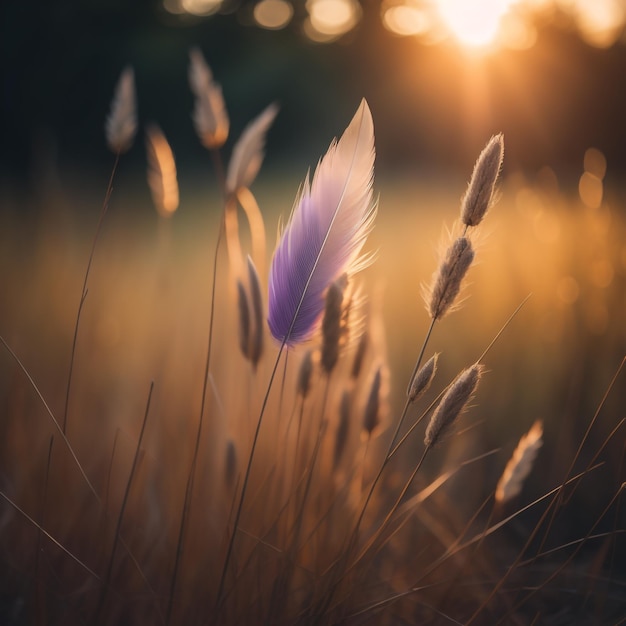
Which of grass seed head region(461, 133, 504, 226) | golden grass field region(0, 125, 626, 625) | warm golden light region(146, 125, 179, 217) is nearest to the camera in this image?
grass seed head region(461, 133, 504, 226)

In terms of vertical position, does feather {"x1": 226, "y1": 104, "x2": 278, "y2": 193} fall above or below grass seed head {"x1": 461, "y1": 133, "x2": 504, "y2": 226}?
above

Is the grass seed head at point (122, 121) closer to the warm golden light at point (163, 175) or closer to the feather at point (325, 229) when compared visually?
the warm golden light at point (163, 175)

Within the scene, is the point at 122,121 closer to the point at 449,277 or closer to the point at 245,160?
the point at 245,160

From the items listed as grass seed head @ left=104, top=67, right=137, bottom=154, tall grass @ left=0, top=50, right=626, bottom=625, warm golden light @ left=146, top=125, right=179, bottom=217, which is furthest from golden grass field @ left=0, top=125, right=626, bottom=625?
grass seed head @ left=104, top=67, right=137, bottom=154

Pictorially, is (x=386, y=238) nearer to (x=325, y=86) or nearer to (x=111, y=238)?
(x=111, y=238)

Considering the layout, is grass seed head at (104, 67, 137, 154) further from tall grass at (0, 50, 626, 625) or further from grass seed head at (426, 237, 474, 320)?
grass seed head at (426, 237, 474, 320)

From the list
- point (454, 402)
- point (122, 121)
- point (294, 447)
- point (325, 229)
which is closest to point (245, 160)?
point (122, 121)

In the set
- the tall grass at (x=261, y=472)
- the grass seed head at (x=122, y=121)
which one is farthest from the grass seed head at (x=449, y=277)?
the grass seed head at (x=122, y=121)
